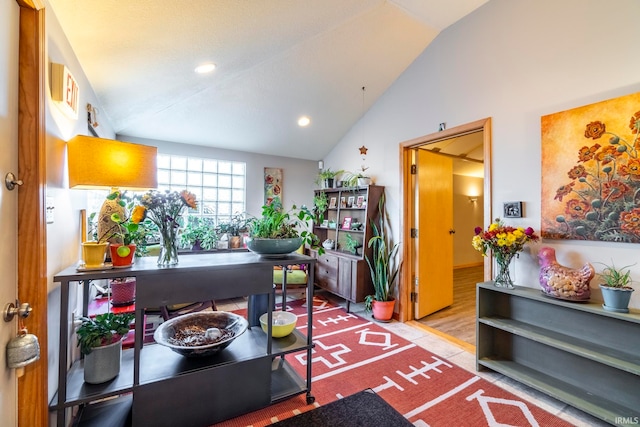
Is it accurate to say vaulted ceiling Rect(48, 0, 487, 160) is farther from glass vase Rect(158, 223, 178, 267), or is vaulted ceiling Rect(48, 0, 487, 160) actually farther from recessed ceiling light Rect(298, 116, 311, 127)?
glass vase Rect(158, 223, 178, 267)

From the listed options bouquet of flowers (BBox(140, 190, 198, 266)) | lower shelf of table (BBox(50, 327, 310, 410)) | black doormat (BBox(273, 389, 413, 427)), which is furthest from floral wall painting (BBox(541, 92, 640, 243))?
bouquet of flowers (BBox(140, 190, 198, 266))

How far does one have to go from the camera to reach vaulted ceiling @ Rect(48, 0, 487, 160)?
1.64 metres

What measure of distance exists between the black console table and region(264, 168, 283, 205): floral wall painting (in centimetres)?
292

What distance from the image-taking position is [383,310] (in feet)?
10.6

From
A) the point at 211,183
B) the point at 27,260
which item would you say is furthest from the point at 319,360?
the point at 211,183

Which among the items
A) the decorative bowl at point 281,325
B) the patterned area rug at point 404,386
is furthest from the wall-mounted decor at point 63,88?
the patterned area rug at point 404,386

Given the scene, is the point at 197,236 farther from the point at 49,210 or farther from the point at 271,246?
the point at 49,210

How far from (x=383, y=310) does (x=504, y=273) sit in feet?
4.69

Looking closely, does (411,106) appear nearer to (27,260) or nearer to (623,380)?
(623,380)

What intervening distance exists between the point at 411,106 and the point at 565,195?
1824 millimetres

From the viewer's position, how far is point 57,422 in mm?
1224

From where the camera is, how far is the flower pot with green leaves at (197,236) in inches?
155

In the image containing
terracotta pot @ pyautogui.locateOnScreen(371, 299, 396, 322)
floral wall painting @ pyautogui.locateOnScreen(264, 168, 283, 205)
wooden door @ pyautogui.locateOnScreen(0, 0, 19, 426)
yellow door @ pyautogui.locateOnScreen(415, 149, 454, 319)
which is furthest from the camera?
floral wall painting @ pyautogui.locateOnScreen(264, 168, 283, 205)

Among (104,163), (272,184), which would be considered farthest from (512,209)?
(272,184)
